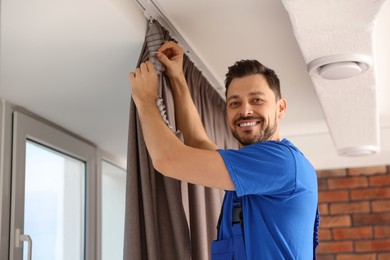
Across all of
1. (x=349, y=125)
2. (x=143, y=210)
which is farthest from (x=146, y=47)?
(x=349, y=125)

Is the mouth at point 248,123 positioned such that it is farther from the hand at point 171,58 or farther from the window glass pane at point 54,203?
the window glass pane at point 54,203

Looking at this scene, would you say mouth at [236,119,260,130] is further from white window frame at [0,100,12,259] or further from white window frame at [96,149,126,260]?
white window frame at [96,149,126,260]

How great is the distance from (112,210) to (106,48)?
147 centimetres

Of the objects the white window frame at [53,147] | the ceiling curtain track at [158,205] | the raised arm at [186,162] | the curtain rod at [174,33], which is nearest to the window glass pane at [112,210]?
the white window frame at [53,147]

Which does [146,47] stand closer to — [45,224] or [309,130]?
[45,224]

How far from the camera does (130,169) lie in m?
1.85

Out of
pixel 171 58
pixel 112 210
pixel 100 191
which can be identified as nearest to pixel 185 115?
pixel 171 58

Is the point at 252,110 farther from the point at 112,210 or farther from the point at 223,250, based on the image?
the point at 112,210

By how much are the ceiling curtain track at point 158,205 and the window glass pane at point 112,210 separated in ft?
3.72

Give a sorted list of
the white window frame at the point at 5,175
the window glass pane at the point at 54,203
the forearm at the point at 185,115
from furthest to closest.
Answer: the window glass pane at the point at 54,203, the white window frame at the point at 5,175, the forearm at the point at 185,115

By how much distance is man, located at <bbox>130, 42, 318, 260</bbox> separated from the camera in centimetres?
156

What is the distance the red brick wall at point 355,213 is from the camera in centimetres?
441

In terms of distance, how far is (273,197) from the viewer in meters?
1.65

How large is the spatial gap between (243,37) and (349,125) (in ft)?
3.34
